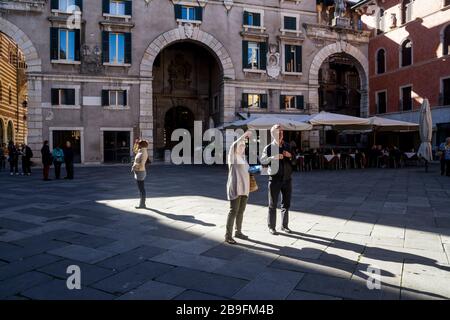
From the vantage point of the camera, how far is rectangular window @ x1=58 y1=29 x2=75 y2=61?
Answer: 22734 mm

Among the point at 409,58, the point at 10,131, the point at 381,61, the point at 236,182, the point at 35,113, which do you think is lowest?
the point at 236,182

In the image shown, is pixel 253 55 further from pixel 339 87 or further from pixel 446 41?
pixel 339 87

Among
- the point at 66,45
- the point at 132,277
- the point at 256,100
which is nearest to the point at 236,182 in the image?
the point at 132,277

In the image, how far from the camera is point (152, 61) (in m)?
24.5

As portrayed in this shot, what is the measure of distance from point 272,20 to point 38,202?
22.6 m

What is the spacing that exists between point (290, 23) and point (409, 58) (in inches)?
384

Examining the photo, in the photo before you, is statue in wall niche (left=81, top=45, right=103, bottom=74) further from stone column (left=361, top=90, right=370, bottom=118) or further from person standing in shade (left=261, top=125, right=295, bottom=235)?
stone column (left=361, top=90, right=370, bottom=118)

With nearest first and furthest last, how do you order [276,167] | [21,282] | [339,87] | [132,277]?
[21,282]
[132,277]
[276,167]
[339,87]

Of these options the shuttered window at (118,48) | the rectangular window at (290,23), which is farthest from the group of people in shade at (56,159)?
the rectangular window at (290,23)

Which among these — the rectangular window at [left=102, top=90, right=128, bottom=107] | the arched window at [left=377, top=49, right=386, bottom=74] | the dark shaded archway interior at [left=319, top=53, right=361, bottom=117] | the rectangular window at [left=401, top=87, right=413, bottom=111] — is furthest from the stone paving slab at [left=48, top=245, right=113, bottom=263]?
the dark shaded archway interior at [left=319, top=53, right=361, bottom=117]

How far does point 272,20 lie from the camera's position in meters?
26.7

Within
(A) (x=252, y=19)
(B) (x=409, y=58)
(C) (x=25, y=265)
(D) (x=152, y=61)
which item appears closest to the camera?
(C) (x=25, y=265)

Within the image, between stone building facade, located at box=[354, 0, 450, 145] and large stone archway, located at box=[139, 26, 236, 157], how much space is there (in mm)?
13219
